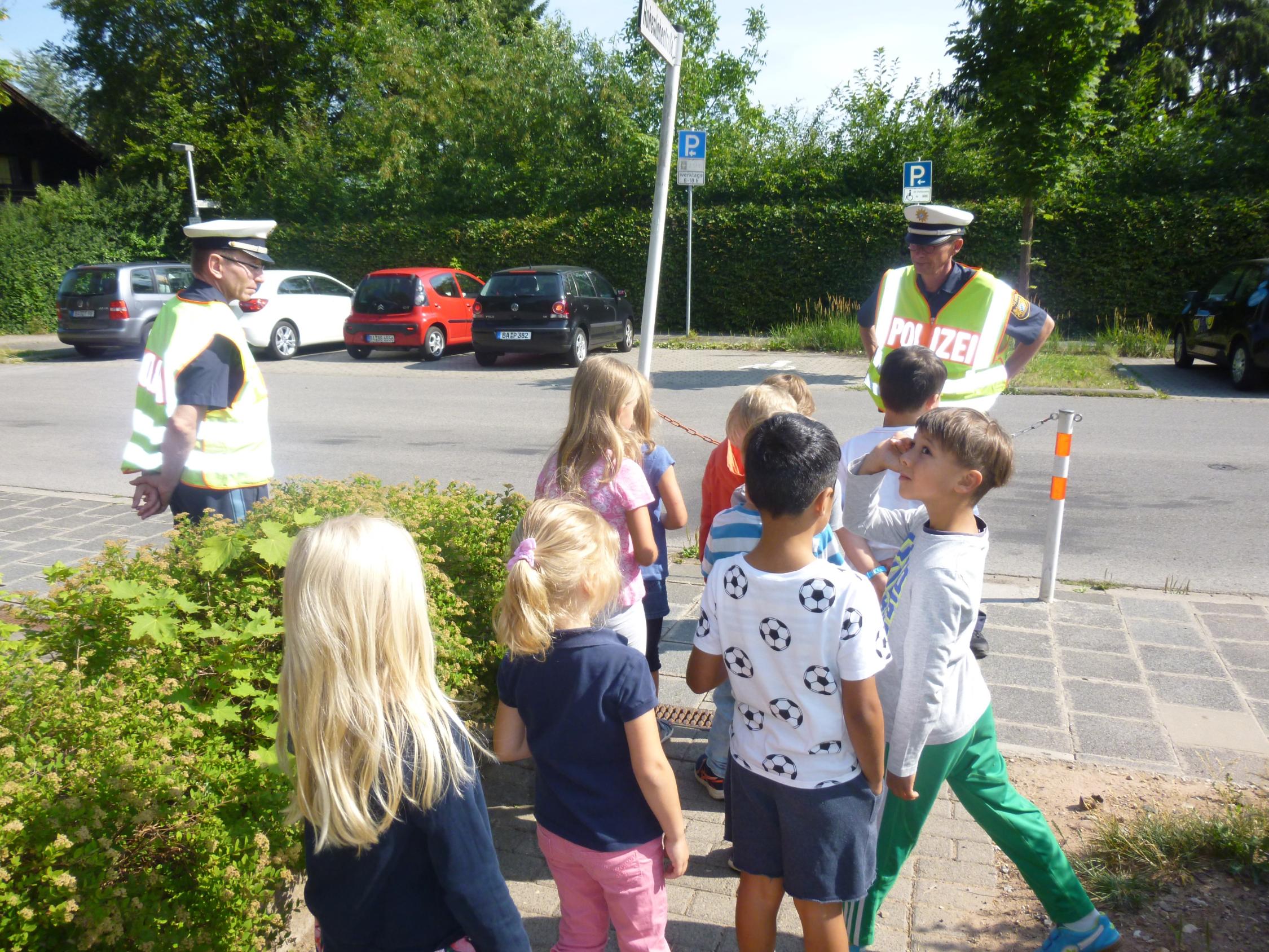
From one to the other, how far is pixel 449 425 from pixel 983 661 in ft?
25.8

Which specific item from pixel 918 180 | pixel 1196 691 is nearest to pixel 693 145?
pixel 918 180

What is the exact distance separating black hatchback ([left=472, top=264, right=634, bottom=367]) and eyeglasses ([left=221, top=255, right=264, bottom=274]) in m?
12.4

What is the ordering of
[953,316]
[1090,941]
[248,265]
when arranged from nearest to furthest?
1. [1090,941]
2. [248,265]
3. [953,316]

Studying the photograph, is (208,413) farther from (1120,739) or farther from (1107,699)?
(1107,699)

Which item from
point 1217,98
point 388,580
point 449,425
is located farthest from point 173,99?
point 388,580

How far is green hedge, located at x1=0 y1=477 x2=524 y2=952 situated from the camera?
2.04m

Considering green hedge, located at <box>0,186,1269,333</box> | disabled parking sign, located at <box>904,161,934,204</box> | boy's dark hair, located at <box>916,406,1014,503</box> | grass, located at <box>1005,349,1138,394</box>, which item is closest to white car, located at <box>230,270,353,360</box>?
green hedge, located at <box>0,186,1269,333</box>

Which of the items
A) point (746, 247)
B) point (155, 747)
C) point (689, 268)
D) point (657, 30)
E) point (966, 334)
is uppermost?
point (657, 30)

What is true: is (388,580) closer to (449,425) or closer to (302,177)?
(449,425)

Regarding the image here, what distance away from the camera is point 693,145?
15.9 meters

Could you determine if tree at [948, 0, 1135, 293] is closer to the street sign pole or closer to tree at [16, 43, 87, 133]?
the street sign pole

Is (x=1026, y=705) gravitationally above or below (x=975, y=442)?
below

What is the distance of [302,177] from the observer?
27.9 metres

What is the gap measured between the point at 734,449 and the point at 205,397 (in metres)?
2.03
